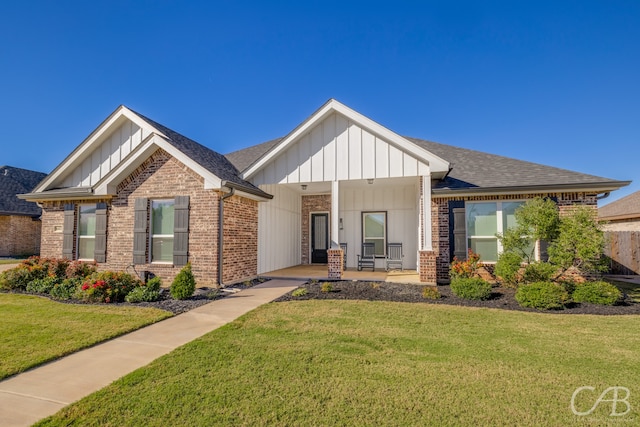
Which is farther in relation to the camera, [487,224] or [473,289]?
[487,224]

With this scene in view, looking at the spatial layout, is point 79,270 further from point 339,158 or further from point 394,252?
point 394,252

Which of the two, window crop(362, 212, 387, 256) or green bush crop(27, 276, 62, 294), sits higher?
window crop(362, 212, 387, 256)

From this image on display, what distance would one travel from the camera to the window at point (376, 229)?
1223 cm

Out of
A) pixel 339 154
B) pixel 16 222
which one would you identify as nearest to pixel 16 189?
pixel 16 222

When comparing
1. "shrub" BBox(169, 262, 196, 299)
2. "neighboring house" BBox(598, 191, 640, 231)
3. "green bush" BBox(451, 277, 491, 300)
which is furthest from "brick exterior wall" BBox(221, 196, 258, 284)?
"neighboring house" BBox(598, 191, 640, 231)

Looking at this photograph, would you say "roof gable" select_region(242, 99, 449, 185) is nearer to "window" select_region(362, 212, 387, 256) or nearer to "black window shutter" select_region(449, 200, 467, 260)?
"black window shutter" select_region(449, 200, 467, 260)

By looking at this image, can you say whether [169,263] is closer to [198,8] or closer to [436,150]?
[198,8]

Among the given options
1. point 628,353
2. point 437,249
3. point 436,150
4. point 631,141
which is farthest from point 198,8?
point 631,141

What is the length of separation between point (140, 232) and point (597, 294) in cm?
1135

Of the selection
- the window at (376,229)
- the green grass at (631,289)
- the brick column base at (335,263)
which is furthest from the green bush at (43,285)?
the green grass at (631,289)

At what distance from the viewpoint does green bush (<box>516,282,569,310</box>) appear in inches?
240

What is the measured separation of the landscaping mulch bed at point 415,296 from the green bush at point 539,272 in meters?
0.53

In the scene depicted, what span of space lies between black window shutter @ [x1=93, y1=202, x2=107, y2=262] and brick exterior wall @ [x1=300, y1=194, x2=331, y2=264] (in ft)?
23.3

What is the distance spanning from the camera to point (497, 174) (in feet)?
31.0
